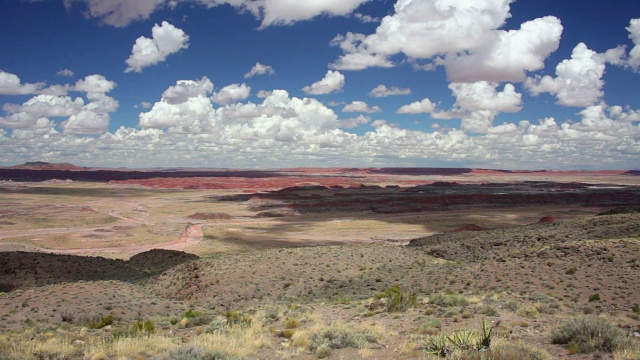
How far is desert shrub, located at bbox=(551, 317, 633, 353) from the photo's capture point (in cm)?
918

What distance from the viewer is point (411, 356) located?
30.9ft

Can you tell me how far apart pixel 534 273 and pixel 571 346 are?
36.7ft

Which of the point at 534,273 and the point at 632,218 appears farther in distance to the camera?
the point at 632,218

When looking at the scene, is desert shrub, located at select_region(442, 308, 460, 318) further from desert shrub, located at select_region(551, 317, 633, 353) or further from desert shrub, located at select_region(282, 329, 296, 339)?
desert shrub, located at select_region(282, 329, 296, 339)

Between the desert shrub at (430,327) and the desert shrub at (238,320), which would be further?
the desert shrub at (238,320)

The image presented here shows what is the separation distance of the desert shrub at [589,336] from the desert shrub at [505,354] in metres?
1.09

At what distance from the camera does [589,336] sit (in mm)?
9445

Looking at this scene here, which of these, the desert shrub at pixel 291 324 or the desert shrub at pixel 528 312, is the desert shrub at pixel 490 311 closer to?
the desert shrub at pixel 528 312

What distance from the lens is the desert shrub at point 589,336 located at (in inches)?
361

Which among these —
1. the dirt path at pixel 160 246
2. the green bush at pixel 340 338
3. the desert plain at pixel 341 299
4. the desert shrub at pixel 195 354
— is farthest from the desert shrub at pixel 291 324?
the dirt path at pixel 160 246

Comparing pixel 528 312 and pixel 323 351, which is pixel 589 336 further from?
pixel 323 351

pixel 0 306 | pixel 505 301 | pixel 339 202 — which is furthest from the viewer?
pixel 339 202

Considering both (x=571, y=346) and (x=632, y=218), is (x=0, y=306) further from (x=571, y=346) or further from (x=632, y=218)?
(x=632, y=218)

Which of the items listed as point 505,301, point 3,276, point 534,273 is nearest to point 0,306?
point 3,276
